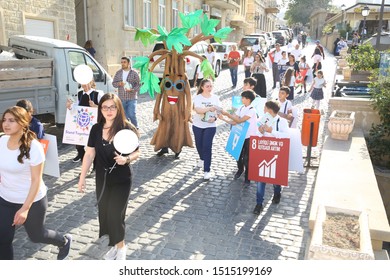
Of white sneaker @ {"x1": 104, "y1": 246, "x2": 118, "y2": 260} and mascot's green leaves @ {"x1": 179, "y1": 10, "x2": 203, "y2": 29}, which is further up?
mascot's green leaves @ {"x1": 179, "y1": 10, "x2": 203, "y2": 29}

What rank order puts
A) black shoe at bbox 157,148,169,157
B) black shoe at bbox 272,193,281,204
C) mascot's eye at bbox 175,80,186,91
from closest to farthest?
1. black shoe at bbox 272,193,281,204
2. mascot's eye at bbox 175,80,186,91
3. black shoe at bbox 157,148,169,157

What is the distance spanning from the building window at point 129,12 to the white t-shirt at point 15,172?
1661cm

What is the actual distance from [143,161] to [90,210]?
88.6 inches

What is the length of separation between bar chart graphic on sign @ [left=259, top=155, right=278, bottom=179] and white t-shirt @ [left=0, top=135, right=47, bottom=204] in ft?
9.72

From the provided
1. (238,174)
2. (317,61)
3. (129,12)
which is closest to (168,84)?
(238,174)

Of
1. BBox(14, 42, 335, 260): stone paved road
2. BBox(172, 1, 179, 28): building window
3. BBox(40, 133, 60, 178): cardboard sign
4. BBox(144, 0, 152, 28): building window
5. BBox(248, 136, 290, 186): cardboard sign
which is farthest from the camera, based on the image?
BBox(172, 1, 179, 28): building window

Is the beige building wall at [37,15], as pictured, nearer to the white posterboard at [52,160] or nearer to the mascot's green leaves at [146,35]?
the mascot's green leaves at [146,35]

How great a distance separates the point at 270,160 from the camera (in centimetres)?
529

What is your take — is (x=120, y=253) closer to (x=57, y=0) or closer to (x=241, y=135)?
(x=241, y=135)

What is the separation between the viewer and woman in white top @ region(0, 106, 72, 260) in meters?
3.49

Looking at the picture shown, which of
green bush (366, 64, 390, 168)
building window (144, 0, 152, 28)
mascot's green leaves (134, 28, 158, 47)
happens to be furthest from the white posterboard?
building window (144, 0, 152, 28)

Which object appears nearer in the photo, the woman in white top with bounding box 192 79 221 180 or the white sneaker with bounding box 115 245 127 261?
the white sneaker with bounding box 115 245 127 261

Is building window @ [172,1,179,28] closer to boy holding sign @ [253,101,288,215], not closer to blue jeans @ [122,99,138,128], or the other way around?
blue jeans @ [122,99,138,128]
